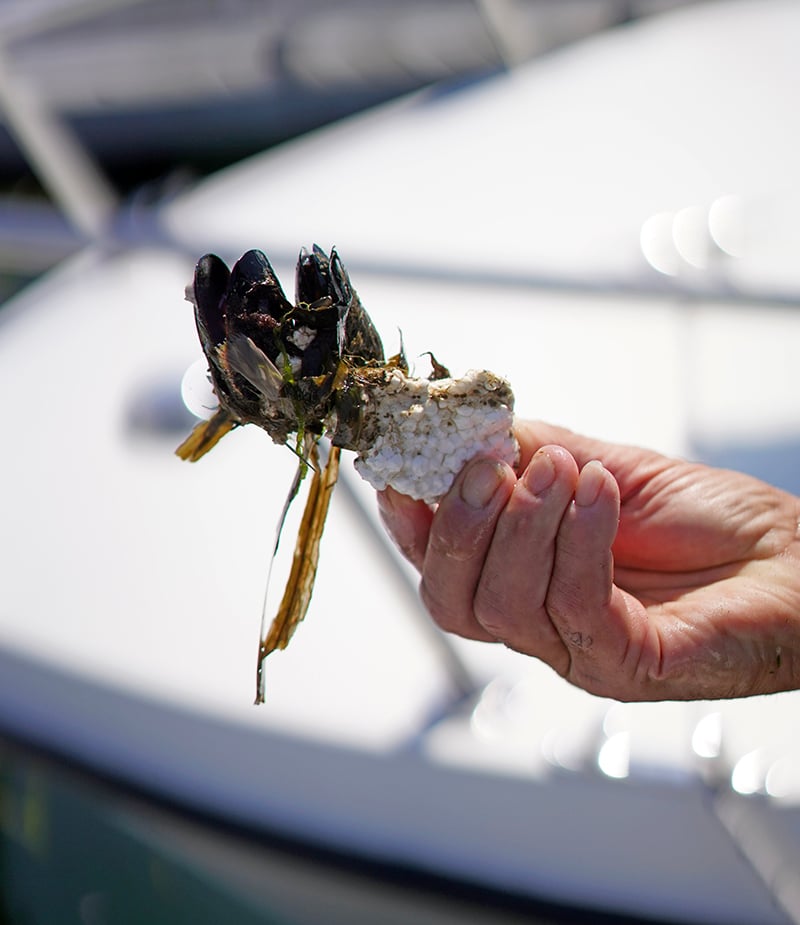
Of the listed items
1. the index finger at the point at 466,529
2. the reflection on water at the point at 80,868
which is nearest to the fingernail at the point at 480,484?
the index finger at the point at 466,529

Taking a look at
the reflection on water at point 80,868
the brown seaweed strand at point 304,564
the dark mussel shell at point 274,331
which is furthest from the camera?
the reflection on water at point 80,868

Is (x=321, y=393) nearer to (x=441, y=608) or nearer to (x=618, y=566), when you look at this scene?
(x=441, y=608)

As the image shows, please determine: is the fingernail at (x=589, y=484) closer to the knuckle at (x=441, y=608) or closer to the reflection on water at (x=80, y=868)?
the knuckle at (x=441, y=608)

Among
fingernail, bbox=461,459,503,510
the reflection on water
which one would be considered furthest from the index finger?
the reflection on water

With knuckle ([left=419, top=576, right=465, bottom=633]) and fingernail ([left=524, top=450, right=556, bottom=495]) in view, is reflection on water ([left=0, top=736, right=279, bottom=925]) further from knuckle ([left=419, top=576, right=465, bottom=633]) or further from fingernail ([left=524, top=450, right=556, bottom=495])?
fingernail ([left=524, top=450, right=556, bottom=495])

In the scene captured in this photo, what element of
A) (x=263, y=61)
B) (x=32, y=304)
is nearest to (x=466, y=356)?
(x=32, y=304)

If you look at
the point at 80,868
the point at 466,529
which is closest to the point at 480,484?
the point at 466,529
